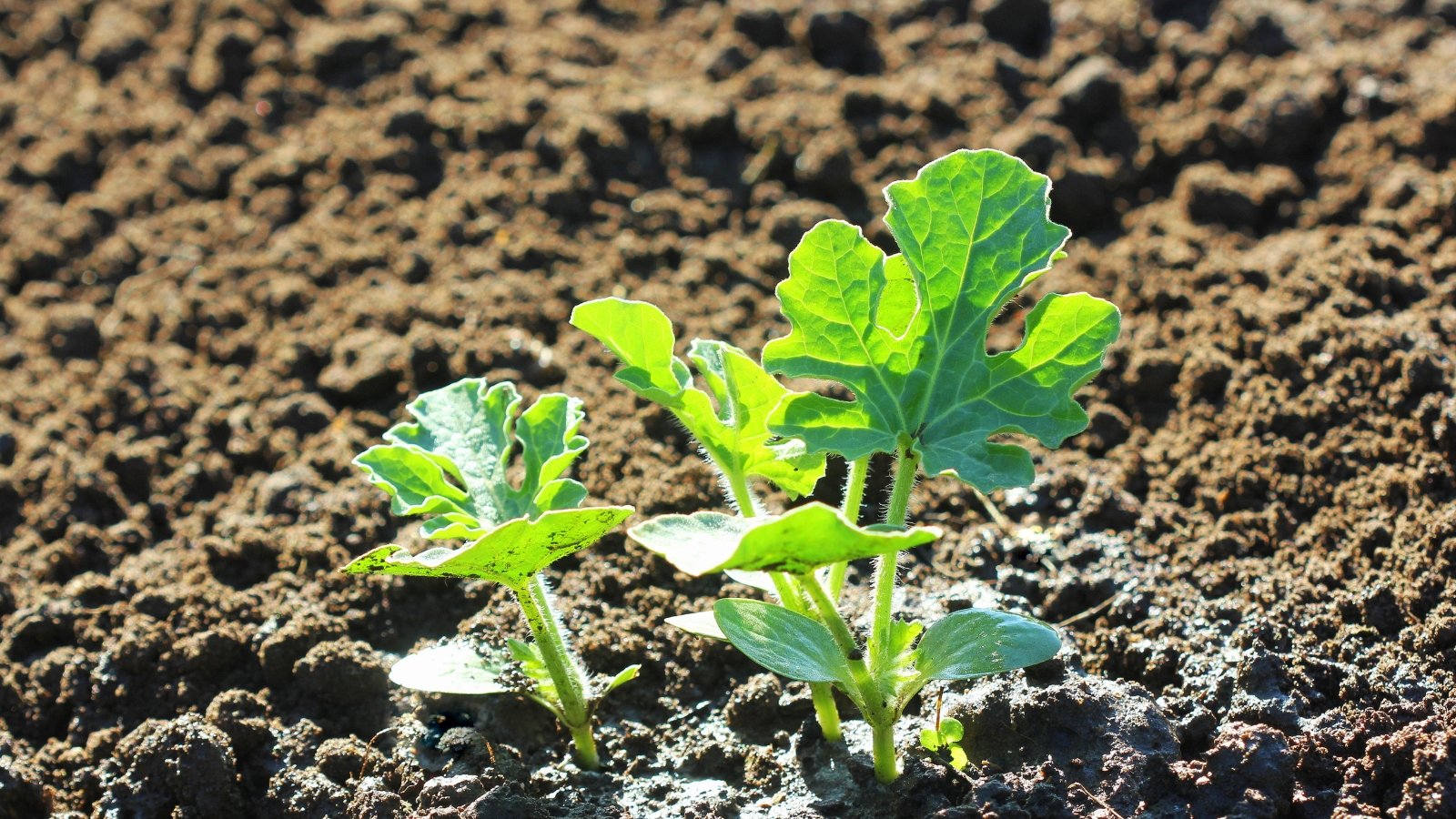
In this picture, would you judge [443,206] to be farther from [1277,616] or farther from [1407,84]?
[1407,84]

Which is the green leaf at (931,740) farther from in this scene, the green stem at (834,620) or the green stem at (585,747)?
the green stem at (585,747)

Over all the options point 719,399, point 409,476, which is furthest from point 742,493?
point 409,476

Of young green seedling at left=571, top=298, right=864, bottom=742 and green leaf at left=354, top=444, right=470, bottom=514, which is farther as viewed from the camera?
green leaf at left=354, top=444, right=470, bottom=514

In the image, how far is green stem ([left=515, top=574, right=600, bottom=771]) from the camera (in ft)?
8.21

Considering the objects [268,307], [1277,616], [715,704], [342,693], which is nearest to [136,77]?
[268,307]

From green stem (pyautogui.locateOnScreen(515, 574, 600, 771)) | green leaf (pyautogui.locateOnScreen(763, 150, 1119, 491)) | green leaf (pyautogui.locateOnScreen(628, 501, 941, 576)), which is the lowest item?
green stem (pyautogui.locateOnScreen(515, 574, 600, 771))

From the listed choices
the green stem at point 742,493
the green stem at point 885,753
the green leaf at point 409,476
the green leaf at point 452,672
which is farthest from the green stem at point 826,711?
the green leaf at point 409,476

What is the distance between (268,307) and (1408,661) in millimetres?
3153

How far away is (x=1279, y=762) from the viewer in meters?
2.43

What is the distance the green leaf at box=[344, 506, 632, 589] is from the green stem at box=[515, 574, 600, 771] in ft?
0.45

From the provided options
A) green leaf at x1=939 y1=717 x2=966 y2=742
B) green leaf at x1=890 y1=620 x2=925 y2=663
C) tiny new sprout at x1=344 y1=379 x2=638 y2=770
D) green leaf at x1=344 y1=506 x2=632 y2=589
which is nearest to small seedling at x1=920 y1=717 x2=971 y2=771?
green leaf at x1=939 y1=717 x2=966 y2=742

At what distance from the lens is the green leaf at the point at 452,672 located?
2.51 m

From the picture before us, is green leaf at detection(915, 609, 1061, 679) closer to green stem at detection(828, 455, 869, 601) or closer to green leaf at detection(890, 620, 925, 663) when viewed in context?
green leaf at detection(890, 620, 925, 663)

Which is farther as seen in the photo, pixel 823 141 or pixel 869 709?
pixel 823 141
